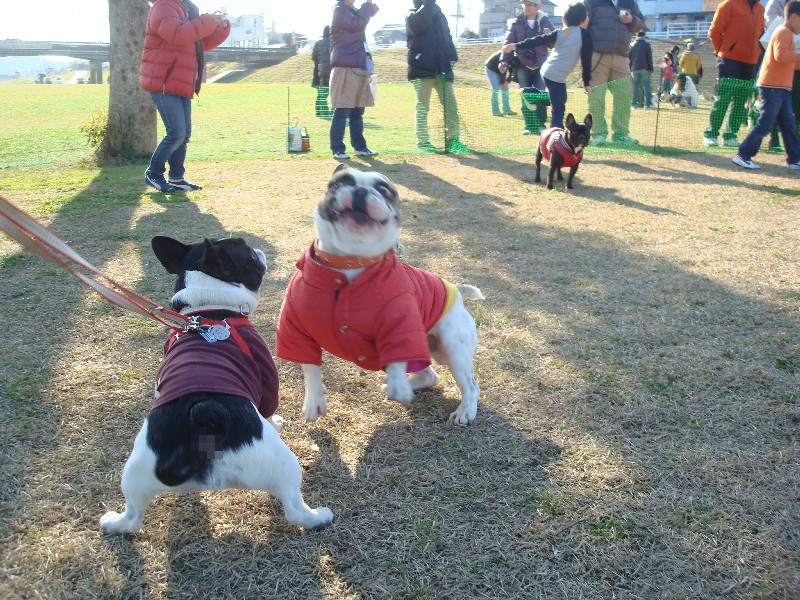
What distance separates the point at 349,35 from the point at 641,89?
1302 centimetres

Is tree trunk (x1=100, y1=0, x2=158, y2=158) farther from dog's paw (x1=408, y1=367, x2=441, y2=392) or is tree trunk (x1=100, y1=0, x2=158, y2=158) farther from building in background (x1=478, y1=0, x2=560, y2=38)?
building in background (x1=478, y1=0, x2=560, y2=38)

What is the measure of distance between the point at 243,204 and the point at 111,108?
399 centimetres

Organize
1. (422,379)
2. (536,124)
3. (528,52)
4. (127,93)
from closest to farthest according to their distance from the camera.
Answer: (422,379), (127,93), (528,52), (536,124)

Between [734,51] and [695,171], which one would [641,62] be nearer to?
[734,51]

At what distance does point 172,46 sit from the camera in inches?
296

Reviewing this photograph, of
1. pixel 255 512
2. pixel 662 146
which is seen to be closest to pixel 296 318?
pixel 255 512

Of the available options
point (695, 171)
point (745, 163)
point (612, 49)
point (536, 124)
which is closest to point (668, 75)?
point (536, 124)

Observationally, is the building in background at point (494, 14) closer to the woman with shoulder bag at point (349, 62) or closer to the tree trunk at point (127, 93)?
the woman with shoulder bag at point (349, 62)

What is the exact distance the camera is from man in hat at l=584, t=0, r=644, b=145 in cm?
1102

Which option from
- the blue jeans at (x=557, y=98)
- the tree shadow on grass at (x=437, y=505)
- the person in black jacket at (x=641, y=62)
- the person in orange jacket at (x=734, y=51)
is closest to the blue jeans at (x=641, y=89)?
the person in black jacket at (x=641, y=62)

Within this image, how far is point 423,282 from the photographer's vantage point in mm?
3191

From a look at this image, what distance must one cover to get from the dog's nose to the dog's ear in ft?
2.53

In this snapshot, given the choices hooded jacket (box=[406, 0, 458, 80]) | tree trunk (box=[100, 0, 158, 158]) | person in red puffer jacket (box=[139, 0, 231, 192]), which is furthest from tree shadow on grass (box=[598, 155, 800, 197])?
tree trunk (box=[100, 0, 158, 158])

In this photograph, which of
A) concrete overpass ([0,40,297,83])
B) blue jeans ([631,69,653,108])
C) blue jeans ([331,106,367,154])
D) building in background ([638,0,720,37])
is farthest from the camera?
building in background ([638,0,720,37])
